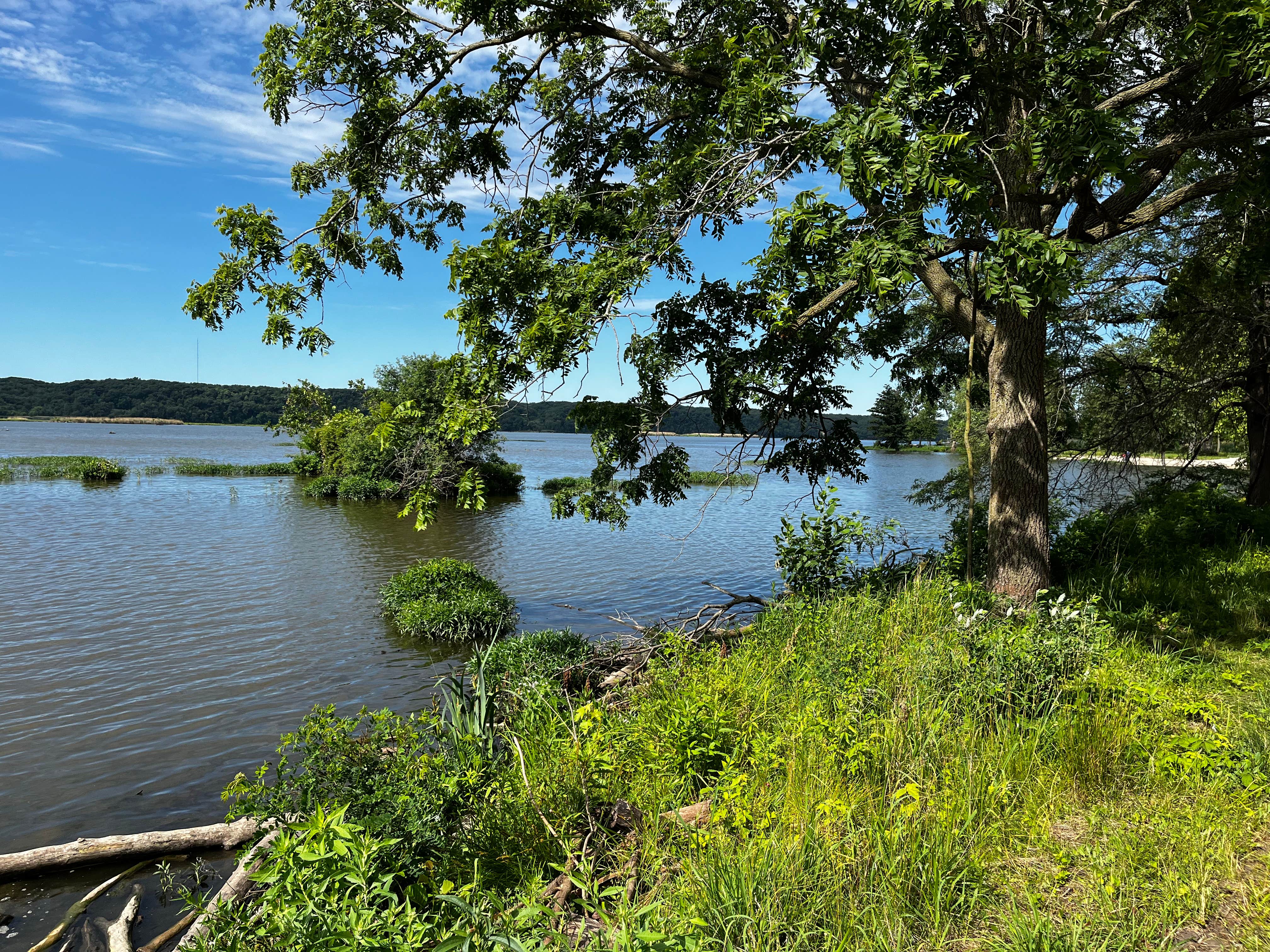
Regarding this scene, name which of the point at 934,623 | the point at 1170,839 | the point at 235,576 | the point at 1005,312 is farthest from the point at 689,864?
the point at 235,576

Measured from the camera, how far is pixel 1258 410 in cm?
1286

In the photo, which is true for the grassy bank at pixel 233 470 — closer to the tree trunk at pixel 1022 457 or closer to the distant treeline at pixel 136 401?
the tree trunk at pixel 1022 457

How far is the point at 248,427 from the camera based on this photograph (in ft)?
582

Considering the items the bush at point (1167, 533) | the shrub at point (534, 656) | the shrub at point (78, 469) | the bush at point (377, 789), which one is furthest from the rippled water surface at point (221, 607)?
the bush at point (1167, 533)

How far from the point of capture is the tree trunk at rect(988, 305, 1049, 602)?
8195 mm

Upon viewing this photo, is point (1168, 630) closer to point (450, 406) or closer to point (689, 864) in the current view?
point (689, 864)

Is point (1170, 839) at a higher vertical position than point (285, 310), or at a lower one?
lower

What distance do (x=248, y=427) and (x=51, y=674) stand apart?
614 ft

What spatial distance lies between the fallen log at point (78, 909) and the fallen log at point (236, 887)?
0.71 meters

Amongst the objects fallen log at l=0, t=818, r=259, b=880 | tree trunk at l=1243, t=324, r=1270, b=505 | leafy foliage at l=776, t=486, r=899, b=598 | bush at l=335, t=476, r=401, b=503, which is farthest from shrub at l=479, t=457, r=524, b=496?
fallen log at l=0, t=818, r=259, b=880

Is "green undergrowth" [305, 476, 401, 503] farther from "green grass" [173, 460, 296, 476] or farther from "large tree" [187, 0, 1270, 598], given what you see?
"large tree" [187, 0, 1270, 598]

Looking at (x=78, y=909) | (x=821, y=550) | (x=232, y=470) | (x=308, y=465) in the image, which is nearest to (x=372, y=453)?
(x=308, y=465)

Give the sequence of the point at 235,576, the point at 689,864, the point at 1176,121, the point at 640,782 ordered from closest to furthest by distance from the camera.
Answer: the point at 689,864 → the point at 640,782 → the point at 1176,121 → the point at 235,576

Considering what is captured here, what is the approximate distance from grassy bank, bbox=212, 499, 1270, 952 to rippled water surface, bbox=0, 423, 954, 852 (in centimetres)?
335
